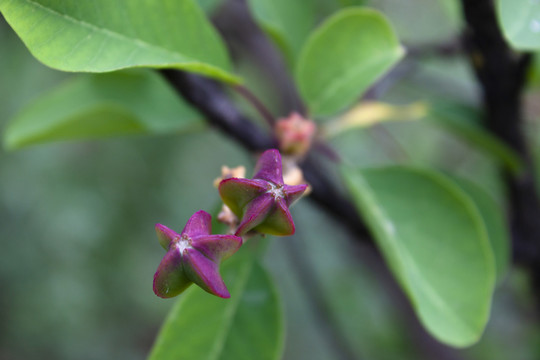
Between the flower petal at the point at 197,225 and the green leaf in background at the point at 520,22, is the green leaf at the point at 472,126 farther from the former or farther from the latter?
the flower petal at the point at 197,225

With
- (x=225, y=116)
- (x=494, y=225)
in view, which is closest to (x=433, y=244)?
(x=494, y=225)

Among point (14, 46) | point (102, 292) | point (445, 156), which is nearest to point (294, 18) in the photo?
point (445, 156)

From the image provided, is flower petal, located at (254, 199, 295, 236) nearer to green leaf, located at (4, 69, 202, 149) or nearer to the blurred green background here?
green leaf, located at (4, 69, 202, 149)

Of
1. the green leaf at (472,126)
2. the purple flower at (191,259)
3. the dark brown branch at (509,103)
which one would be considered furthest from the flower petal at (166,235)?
the green leaf at (472,126)

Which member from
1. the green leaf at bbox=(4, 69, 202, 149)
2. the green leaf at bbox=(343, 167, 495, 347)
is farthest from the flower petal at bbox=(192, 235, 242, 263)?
the green leaf at bbox=(4, 69, 202, 149)

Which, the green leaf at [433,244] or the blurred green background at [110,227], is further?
the blurred green background at [110,227]

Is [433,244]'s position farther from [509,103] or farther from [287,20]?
[287,20]
